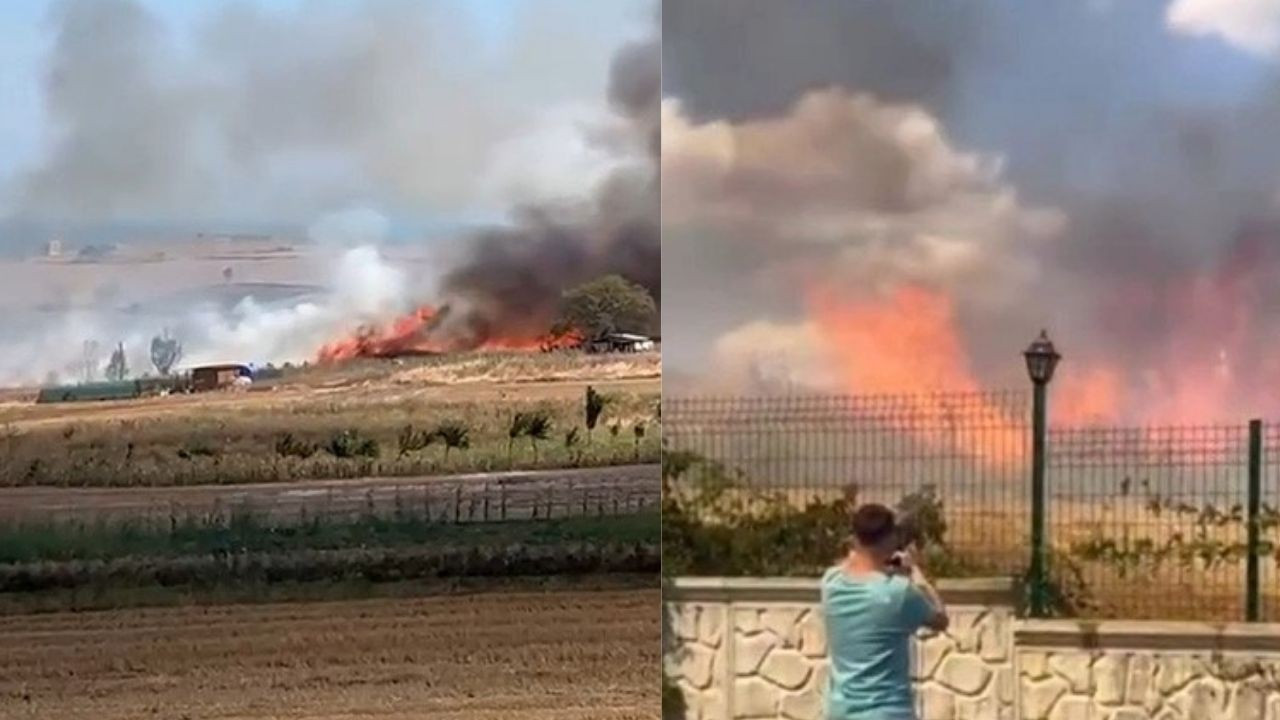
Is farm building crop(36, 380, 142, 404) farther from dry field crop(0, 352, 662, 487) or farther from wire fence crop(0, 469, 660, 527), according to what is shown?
wire fence crop(0, 469, 660, 527)

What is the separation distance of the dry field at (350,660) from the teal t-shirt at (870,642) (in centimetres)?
52

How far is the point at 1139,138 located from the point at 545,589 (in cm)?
178

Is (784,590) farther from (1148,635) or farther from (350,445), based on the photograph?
(350,445)

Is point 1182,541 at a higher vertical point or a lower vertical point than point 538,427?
lower

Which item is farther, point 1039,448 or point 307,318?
point 307,318

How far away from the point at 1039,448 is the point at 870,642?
587 mm

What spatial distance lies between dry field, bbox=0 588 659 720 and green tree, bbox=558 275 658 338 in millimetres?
669

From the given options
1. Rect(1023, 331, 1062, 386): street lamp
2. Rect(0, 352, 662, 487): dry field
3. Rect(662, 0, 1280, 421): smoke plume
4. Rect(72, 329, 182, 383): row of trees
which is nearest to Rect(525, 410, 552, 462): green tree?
Rect(0, 352, 662, 487): dry field

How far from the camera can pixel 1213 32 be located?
3801 millimetres

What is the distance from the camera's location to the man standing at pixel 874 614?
12.7 feet

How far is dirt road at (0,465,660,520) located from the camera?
Result: 409 centimetres

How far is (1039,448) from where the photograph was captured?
383cm

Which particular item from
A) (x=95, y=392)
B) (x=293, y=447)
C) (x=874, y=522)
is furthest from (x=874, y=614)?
(x=95, y=392)

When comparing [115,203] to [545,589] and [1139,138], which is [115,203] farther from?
[1139,138]
